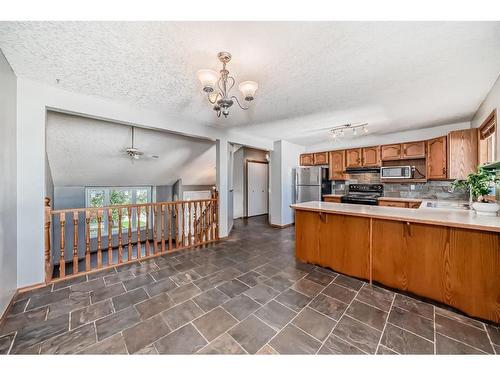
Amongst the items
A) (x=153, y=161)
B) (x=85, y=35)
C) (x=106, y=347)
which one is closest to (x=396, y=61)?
(x=85, y=35)

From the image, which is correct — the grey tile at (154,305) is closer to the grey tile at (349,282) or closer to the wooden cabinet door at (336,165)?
the grey tile at (349,282)

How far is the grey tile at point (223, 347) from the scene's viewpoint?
4.28 ft

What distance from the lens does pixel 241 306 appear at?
71.3 inches

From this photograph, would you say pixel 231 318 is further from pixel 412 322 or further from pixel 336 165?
pixel 336 165

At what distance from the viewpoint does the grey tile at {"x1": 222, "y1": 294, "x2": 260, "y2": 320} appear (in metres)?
1.70

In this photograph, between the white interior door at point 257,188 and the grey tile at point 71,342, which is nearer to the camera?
the grey tile at point 71,342

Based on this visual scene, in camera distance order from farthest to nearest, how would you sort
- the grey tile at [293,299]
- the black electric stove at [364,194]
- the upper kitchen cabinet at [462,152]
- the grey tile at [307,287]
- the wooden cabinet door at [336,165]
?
the wooden cabinet door at [336,165] → the black electric stove at [364,194] → the upper kitchen cabinet at [462,152] → the grey tile at [307,287] → the grey tile at [293,299]

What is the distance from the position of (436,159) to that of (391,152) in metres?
0.76

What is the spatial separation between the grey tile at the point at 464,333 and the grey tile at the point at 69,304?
3.09 m

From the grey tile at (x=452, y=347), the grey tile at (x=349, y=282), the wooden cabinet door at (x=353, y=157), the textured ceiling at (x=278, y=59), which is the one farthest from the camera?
the wooden cabinet door at (x=353, y=157)

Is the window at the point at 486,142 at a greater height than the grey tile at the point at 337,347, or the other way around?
the window at the point at 486,142

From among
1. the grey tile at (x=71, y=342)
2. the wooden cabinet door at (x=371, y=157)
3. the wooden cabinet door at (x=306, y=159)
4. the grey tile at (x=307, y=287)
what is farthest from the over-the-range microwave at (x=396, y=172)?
the grey tile at (x=71, y=342)

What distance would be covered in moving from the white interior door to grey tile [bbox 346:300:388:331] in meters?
4.80

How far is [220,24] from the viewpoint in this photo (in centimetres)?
136
